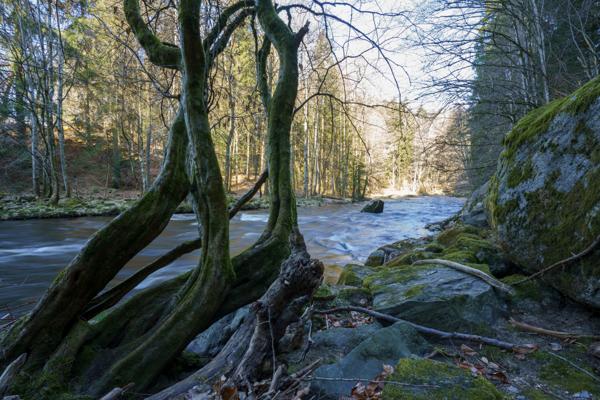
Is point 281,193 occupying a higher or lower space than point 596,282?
higher

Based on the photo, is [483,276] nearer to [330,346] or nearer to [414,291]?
[414,291]

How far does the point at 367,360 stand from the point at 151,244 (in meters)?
9.86

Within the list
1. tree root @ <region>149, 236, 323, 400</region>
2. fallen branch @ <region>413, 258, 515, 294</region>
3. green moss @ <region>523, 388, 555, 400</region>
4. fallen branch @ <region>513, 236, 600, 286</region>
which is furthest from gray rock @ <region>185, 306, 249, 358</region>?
fallen branch @ <region>513, 236, 600, 286</region>

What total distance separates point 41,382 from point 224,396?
149cm

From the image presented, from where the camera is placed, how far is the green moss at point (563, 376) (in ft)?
6.89

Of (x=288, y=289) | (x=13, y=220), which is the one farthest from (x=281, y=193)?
(x=13, y=220)

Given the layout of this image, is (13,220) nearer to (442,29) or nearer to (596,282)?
(442,29)

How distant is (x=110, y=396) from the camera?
1.88 meters

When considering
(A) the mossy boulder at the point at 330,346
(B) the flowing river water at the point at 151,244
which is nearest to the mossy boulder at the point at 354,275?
(A) the mossy boulder at the point at 330,346

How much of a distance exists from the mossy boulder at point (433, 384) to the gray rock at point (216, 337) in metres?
1.90

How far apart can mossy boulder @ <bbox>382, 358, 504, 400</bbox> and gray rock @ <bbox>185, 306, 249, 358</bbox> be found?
190cm

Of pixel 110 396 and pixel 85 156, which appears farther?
pixel 85 156

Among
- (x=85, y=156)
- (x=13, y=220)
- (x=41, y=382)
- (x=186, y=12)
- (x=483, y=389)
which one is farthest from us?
(x=85, y=156)

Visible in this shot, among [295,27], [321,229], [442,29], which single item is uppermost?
[442,29]
